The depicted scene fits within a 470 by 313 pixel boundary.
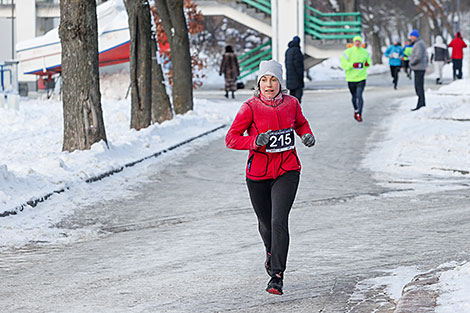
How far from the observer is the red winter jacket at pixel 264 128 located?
22.9ft

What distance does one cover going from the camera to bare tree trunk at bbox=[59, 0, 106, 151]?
1524 cm

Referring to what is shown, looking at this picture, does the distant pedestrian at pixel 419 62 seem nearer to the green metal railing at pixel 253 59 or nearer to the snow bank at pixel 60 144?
the snow bank at pixel 60 144

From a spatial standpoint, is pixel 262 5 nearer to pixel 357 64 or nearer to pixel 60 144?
pixel 357 64

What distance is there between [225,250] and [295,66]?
50.5ft

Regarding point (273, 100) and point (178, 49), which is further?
point (178, 49)

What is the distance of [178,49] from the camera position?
79.5ft

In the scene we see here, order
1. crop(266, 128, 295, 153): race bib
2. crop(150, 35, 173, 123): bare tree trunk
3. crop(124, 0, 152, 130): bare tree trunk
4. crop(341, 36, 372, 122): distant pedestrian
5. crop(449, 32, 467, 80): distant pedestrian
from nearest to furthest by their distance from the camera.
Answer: crop(266, 128, 295, 153): race bib < crop(124, 0, 152, 130): bare tree trunk < crop(341, 36, 372, 122): distant pedestrian < crop(150, 35, 173, 123): bare tree trunk < crop(449, 32, 467, 80): distant pedestrian

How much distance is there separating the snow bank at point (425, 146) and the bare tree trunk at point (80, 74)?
A: 172 inches

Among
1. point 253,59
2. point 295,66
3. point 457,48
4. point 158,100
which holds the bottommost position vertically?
point 158,100

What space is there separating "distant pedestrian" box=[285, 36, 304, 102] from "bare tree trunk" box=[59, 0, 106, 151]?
27.3ft

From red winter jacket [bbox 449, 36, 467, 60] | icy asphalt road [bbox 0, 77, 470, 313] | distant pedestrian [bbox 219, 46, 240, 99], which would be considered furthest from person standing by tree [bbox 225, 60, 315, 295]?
red winter jacket [bbox 449, 36, 467, 60]

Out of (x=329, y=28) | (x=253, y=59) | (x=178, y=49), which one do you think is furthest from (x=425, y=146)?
(x=253, y=59)

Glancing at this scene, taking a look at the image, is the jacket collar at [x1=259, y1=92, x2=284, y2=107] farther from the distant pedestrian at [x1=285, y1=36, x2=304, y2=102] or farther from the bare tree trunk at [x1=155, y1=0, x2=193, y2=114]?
the bare tree trunk at [x1=155, y1=0, x2=193, y2=114]

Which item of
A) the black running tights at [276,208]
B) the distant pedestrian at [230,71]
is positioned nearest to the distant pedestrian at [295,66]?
the distant pedestrian at [230,71]
